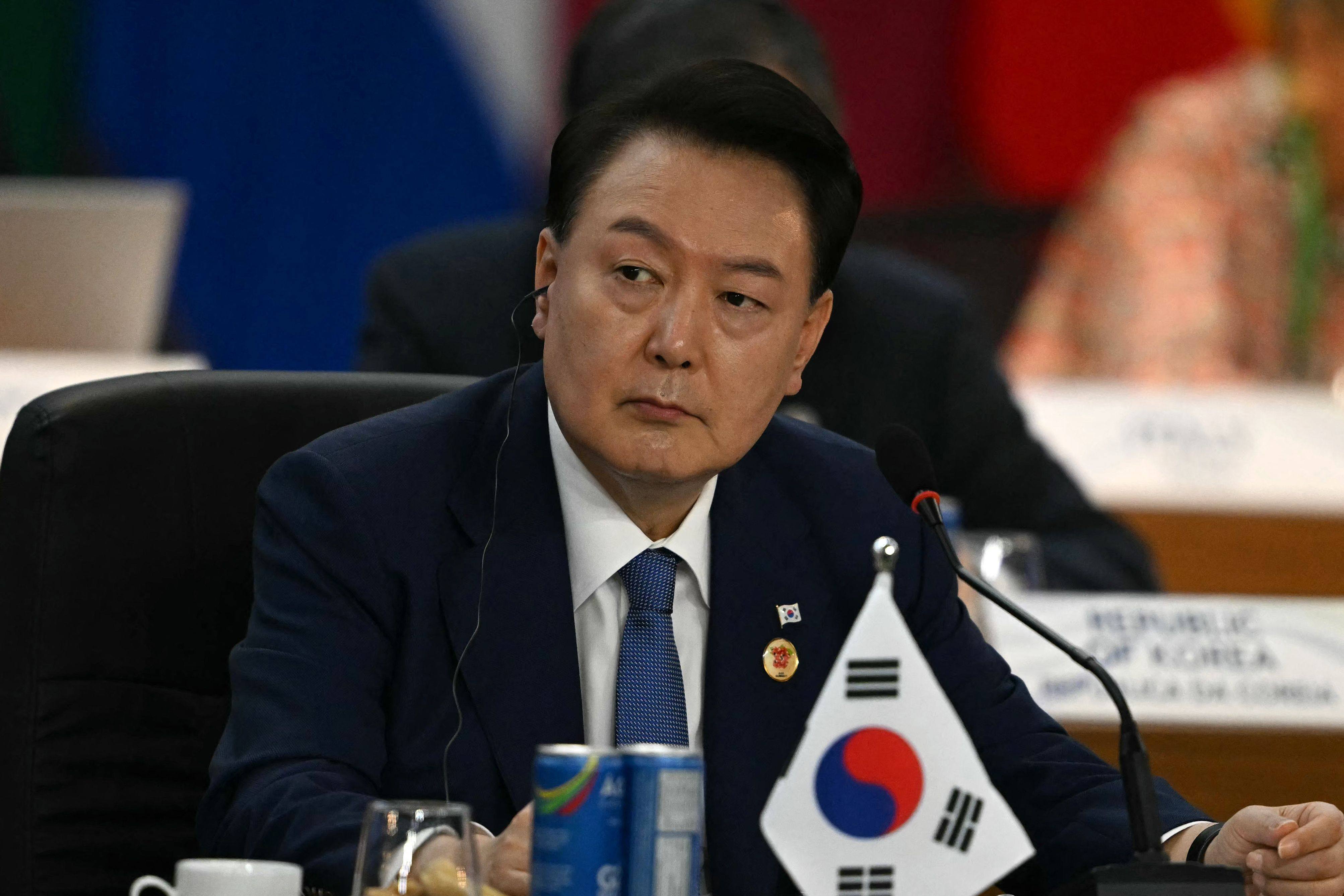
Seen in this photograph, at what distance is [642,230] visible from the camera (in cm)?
147

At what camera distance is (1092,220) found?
14.3ft

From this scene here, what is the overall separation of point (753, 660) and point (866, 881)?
44cm

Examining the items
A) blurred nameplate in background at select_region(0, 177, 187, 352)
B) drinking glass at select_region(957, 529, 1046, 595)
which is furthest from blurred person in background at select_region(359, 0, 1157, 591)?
blurred nameplate in background at select_region(0, 177, 187, 352)

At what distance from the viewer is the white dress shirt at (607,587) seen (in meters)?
1.53

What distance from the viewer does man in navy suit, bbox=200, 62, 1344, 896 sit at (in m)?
1.44

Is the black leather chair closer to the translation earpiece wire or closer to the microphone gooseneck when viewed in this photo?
the translation earpiece wire

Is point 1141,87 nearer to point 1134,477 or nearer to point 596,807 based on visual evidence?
point 1134,477

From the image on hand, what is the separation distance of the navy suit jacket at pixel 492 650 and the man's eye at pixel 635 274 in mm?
217

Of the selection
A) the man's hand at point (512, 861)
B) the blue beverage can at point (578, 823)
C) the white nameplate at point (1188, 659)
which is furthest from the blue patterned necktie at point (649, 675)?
the white nameplate at point (1188, 659)

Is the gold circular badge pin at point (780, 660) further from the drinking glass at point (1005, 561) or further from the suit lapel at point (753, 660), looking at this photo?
the drinking glass at point (1005, 561)

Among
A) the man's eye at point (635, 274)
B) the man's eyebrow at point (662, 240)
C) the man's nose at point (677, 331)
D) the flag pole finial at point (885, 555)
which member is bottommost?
the flag pole finial at point (885, 555)

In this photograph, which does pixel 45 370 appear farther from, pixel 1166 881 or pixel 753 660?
pixel 1166 881

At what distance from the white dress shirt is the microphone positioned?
0.32 meters

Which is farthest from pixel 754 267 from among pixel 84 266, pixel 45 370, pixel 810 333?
pixel 84 266
